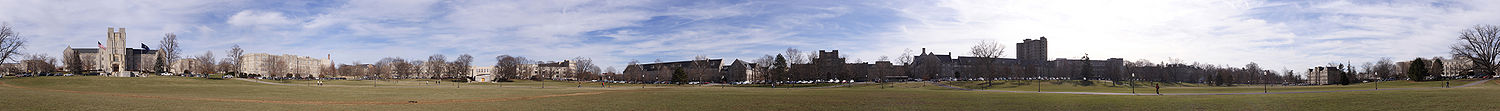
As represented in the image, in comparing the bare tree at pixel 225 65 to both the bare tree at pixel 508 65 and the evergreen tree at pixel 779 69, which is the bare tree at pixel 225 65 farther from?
the evergreen tree at pixel 779 69

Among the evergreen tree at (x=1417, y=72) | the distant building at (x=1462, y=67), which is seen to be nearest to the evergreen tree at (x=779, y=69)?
the evergreen tree at (x=1417, y=72)

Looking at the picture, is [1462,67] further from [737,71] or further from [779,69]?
[737,71]

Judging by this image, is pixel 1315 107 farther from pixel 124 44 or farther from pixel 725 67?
pixel 725 67

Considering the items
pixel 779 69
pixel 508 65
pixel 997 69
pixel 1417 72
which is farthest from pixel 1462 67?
pixel 508 65

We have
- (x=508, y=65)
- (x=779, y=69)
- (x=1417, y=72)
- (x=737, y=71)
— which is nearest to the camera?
(x=1417, y=72)

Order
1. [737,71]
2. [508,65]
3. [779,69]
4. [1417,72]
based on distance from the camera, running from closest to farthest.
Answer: [1417,72], [779,69], [508,65], [737,71]

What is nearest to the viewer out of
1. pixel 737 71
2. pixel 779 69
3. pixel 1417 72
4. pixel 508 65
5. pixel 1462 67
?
pixel 1417 72

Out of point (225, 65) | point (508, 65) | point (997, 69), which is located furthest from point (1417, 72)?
point (225, 65)

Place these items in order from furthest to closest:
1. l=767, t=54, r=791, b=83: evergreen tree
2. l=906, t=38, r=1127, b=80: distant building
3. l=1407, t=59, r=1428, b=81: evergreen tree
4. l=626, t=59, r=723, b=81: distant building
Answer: l=626, t=59, r=723, b=81: distant building < l=906, t=38, r=1127, b=80: distant building < l=767, t=54, r=791, b=83: evergreen tree < l=1407, t=59, r=1428, b=81: evergreen tree

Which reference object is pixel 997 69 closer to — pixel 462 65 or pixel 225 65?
pixel 462 65

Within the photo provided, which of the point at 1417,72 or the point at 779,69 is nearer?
the point at 1417,72

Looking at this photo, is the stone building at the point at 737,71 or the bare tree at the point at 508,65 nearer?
the bare tree at the point at 508,65

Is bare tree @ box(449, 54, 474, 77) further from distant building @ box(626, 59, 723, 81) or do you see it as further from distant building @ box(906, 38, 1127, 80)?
distant building @ box(906, 38, 1127, 80)

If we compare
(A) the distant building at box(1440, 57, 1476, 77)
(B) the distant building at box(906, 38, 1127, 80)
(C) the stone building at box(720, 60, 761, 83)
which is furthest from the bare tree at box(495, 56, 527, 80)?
(A) the distant building at box(1440, 57, 1476, 77)
